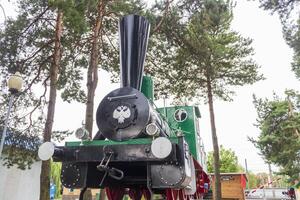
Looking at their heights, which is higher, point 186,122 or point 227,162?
point 227,162

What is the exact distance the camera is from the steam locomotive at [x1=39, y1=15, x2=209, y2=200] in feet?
12.8

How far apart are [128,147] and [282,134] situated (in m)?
26.1

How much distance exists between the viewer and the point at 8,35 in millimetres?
9992

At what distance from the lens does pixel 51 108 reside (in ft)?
31.7

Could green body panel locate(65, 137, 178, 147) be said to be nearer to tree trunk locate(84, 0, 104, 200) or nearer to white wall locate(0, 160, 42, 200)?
tree trunk locate(84, 0, 104, 200)

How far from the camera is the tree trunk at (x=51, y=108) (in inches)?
342

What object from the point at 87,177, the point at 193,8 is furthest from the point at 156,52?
the point at 87,177

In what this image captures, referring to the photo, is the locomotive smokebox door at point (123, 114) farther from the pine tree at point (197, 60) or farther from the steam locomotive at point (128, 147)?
the pine tree at point (197, 60)

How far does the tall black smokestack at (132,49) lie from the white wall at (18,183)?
32.9ft

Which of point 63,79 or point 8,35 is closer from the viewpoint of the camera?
point 8,35

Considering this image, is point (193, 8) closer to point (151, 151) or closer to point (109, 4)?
point (109, 4)

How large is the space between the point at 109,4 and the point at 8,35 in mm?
3698

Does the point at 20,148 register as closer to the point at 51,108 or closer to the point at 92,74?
the point at 51,108

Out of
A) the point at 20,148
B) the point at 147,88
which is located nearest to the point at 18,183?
the point at 20,148
